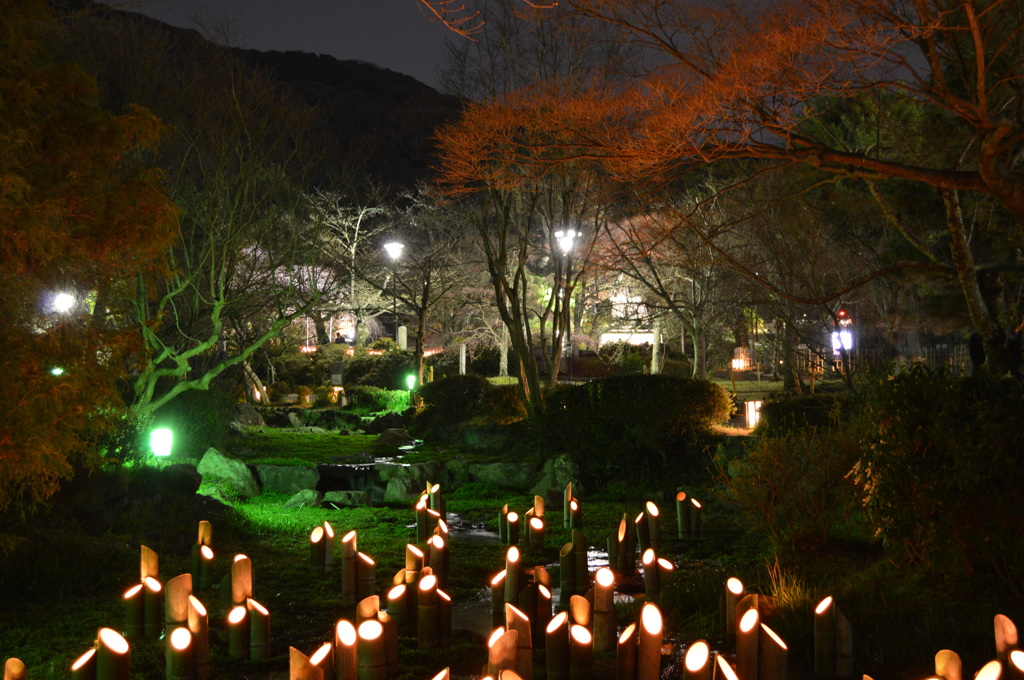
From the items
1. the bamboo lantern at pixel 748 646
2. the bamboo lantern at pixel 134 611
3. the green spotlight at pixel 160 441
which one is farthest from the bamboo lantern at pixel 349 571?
the green spotlight at pixel 160 441

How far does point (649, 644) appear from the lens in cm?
336

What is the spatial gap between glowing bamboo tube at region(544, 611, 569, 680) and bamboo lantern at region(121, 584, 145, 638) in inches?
104

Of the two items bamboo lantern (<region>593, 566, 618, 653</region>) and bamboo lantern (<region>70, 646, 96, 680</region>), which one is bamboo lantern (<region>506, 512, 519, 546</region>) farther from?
bamboo lantern (<region>70, 646, 96, 680</region>)

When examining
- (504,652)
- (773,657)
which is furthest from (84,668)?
(773,657)

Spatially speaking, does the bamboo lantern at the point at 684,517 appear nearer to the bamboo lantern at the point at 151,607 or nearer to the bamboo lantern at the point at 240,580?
the bamboo lantern at the point at 240,580

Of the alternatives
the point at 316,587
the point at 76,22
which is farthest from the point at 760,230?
the point at 76,22

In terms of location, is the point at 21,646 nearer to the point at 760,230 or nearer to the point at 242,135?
the point at 760,230

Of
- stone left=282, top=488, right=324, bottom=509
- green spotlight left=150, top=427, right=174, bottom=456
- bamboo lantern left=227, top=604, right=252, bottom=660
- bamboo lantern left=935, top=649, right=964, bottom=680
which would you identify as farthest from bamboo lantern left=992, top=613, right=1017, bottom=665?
green spotlight left=150, top=427, right=174, bottom=456

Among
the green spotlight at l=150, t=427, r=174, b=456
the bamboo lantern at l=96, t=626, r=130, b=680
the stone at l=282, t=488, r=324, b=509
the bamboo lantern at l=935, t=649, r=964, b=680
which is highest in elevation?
the green spotlight at l=150, t=427, r=174, b=456

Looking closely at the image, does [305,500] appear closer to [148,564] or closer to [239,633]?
[148,564]

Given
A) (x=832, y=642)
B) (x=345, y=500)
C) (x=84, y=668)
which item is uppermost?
(x=84, y=668)

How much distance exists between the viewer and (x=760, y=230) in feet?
34.4

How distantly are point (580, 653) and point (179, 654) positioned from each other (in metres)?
2.00

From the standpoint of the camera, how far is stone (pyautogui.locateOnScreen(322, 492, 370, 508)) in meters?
9.99
